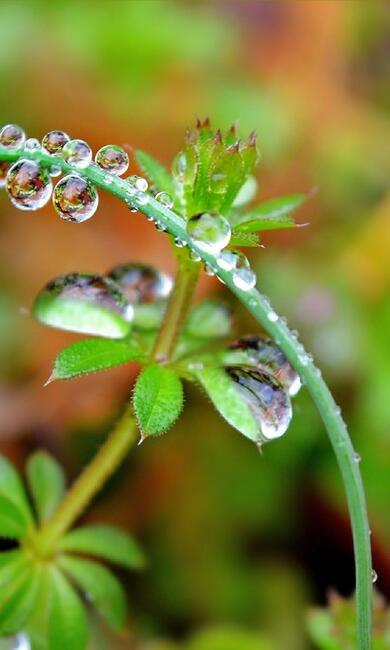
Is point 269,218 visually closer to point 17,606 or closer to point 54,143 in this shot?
point 54,143

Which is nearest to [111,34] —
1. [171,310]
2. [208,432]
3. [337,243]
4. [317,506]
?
[337,243]

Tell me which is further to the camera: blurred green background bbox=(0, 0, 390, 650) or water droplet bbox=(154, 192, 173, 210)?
blurred green background bbox=(0, 0, 390, 650)

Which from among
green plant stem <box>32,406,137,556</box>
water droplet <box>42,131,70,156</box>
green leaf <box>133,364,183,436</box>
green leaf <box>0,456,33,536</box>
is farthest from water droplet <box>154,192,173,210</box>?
green leaf <box>0,456,33,536</box>

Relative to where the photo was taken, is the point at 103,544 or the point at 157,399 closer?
the point at 157,399

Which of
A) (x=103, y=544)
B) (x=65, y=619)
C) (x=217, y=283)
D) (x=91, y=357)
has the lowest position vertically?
(x=65, y=619)

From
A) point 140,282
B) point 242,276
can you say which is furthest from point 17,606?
point 242,276

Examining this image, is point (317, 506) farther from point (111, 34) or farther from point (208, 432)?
point (111, 34)

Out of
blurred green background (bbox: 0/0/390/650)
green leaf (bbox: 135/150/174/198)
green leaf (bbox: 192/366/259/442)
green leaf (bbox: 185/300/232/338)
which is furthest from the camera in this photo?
blurred green background (bbox: 0/0/390/650)

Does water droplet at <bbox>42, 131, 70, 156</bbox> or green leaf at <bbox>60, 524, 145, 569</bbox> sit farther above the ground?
water droplet at <bbox>42, 131, 70, 156</bbox>

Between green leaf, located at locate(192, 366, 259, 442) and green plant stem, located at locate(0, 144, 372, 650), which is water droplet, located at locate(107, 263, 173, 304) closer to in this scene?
green leaf, located at locate(192, 366, 259, 442)
